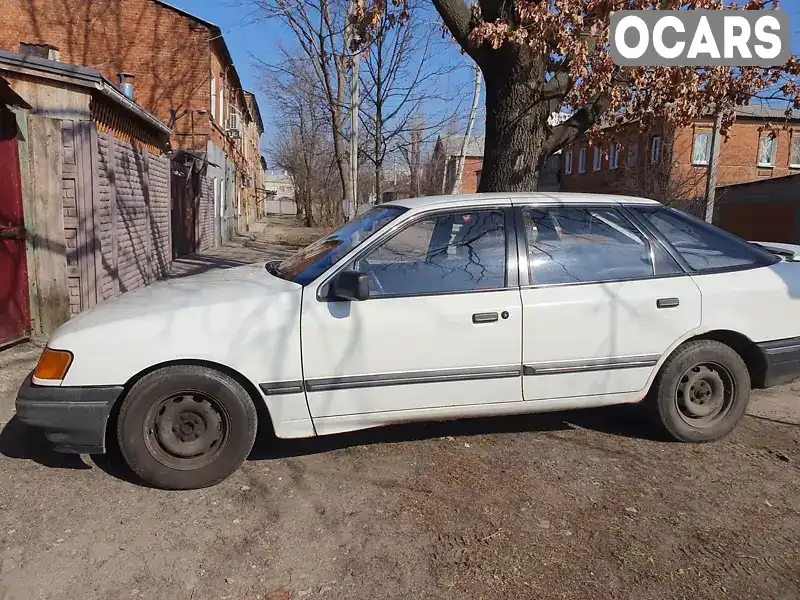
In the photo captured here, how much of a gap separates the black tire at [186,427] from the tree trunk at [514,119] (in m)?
5.03

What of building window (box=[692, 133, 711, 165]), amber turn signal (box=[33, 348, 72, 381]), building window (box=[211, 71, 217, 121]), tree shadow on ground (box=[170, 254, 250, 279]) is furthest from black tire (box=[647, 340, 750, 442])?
building window (box=[692, 133, 711, 165])

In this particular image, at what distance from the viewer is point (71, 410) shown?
3.30 meters

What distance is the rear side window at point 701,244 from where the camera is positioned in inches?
164

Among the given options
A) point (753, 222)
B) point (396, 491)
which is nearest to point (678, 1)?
point (396, 491)

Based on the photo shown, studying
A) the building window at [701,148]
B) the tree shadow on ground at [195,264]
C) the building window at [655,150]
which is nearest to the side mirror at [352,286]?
the tree shadow on ground at [195,264]

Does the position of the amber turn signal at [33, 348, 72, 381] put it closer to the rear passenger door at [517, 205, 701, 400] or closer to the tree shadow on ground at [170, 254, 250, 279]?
the rear passenger door at [517, 205, 701, 400]

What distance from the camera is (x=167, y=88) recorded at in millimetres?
17797

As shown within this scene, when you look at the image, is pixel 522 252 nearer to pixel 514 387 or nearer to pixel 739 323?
pixel 514 387

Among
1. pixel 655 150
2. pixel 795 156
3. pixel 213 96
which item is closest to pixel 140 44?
pixel 213 96

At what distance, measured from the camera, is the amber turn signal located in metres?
3.31

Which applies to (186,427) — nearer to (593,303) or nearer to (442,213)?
(442,213)

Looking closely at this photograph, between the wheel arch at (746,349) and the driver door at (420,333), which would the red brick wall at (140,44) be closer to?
the driver door at (420,333)

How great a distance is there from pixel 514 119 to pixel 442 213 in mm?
3942

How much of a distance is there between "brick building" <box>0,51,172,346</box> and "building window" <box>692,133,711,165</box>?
2979 centimetres
